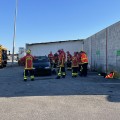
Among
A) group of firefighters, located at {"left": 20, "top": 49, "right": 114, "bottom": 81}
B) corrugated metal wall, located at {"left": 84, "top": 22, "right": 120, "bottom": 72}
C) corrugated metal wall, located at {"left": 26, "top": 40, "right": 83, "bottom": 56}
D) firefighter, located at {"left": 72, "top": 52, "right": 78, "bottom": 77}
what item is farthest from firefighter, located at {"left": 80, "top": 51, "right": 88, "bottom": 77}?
corrugated metal wall, located at {"left": 26, "top": 40, "right": 83, "bottom": 56}

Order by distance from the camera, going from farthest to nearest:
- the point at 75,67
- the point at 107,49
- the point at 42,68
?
the point at 107,49, the point at 42,68, the point at 75,67

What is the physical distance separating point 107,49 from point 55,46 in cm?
2048

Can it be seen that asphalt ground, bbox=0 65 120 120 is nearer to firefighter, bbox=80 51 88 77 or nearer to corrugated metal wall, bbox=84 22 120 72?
corrugated metal wall, bbox=84 22 120 72

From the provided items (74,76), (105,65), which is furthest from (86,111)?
(105,65)

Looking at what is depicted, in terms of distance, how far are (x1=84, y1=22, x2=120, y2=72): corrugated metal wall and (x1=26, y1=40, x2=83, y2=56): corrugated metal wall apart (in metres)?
10.5

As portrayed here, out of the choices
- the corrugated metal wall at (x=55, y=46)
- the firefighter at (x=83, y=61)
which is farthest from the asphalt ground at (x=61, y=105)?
the corrugated metal wall at (x=55, y=46)

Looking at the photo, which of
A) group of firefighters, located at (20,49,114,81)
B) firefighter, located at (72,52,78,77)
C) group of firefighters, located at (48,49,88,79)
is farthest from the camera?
firefighter, located at (72,52,78,77)

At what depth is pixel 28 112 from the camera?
28.7 ft

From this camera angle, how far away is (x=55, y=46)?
43.1 m

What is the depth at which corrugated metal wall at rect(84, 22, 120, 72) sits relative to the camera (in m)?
20.4

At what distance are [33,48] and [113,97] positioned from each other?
35.5 meters

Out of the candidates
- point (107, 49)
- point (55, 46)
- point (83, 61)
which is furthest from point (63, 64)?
point (55, 46)

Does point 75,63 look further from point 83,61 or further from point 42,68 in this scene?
point 42,68

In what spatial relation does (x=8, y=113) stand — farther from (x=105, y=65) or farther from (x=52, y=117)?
(x=105, y=65)
